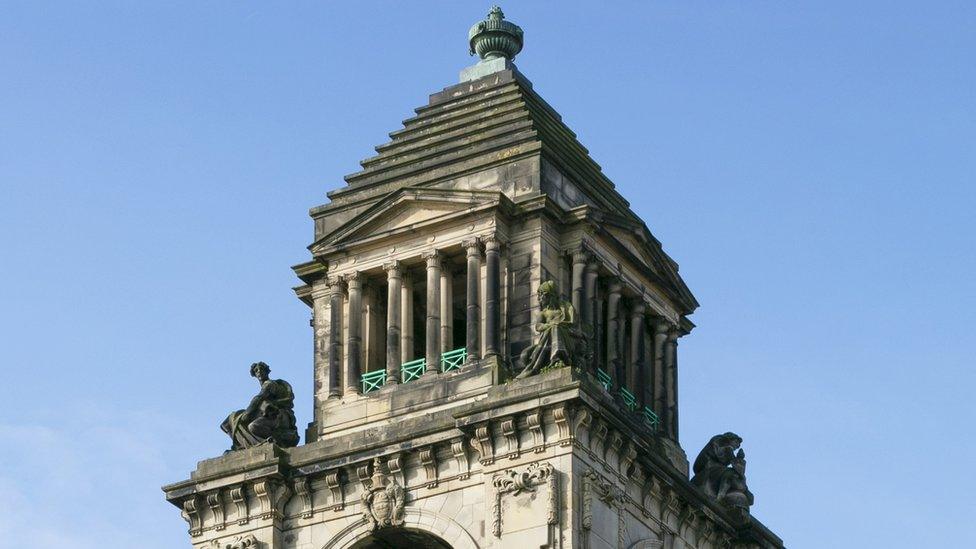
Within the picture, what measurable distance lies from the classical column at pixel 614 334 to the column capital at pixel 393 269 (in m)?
4.82

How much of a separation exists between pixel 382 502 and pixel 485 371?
3.64 meters

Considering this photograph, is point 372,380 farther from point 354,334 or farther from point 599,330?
point 599,330

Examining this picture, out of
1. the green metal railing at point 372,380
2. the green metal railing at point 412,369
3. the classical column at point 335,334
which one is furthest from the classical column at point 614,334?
the classical column at point 335,334

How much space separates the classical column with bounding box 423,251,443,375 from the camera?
220 feet

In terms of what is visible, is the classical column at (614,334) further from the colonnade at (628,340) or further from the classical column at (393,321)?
the classical column at (393,321)

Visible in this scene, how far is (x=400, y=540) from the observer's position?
65750 mm

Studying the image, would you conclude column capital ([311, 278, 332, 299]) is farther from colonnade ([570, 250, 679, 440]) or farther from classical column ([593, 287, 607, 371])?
classical column ([593, 287, 607, 371])

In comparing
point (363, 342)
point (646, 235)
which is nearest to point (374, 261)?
point (363, 342)

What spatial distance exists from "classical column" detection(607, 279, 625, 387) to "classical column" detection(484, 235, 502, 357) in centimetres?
312

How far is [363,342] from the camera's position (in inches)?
2704

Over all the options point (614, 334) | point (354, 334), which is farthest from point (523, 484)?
point (354, 334)

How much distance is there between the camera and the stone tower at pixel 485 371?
6384 cm

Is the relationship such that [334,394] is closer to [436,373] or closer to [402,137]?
[436,373]

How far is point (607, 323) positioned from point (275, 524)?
8.99m
